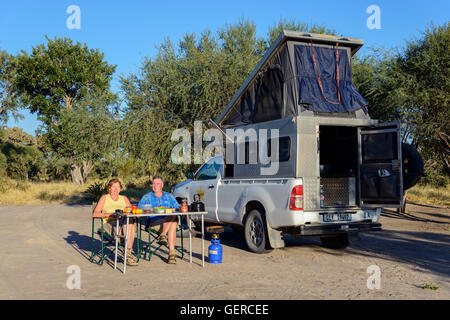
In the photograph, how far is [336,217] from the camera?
27.9 feet

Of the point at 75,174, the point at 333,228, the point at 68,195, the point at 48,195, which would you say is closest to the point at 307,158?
the point at 333,228

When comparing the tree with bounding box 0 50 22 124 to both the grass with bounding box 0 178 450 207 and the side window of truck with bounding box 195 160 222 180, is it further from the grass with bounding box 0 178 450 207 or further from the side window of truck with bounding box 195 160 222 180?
the side window of truck with bounding box 195 160 222 180

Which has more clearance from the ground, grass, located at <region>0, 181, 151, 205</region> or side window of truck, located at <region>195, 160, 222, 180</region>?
side window of truck, located at <region>195, 160, 222, 180</region>

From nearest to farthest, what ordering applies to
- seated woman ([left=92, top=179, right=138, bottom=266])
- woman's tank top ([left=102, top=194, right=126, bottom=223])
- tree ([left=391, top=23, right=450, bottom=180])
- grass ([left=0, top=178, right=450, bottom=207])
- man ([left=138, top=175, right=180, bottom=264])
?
1. seated woman ([left=92, top=179, right=138, bottom=266])
2. woman's tank top ([left=102, top=194, right=126, bottom=223])
3. man ([left=138, top=175, right=180, bottom=264])
4. tree ([left=391, top=23, right=450, bottom=180])
5. grass ([left=0, top=178, right=450, bottom=207])

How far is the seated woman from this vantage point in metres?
7.82

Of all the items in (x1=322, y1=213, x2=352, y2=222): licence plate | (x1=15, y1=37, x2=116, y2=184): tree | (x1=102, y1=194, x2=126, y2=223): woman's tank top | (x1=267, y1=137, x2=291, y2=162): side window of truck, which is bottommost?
(x1=322, y1=213, x2=352, y2=222): licence plate

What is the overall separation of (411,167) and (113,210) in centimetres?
588

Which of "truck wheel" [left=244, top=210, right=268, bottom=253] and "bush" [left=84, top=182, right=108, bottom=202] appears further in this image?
"bush" [left=84, top=182, right=108, bottom=202]

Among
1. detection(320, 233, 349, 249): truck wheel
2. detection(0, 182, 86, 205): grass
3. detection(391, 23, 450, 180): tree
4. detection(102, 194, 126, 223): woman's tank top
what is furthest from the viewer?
detection(0, 182, 86, 205): grass

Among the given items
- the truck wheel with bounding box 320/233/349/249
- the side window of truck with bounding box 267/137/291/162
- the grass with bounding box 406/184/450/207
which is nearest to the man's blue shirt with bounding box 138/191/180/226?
the side window of truck with bounding box 267/137/291/162
